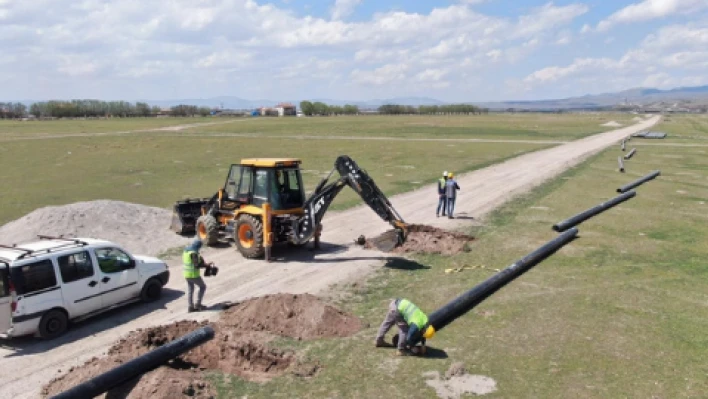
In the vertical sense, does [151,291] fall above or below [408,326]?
below

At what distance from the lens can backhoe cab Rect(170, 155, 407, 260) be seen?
58.4 feet

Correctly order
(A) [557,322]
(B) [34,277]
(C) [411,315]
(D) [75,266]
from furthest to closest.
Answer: (D) [75,266]
(A) [557,322]
(B) [34,277]
(C) [411,315]

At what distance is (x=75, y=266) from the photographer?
43.0 ft

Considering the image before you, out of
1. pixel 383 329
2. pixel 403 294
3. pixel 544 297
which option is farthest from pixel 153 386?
pixel 544 297

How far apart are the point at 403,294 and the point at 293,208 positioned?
5.69 meters

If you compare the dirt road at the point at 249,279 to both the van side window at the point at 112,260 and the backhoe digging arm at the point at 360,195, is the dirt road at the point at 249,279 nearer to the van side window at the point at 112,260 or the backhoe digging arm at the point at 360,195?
the backhoe digging arm at the point at 360,195

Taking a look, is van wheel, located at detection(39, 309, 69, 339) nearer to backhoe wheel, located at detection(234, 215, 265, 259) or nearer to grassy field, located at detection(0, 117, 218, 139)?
backhoe wheel, located at detection(234, 215, 265, 259)

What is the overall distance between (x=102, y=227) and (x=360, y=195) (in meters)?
10.4

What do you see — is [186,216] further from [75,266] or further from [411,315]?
[411,315]

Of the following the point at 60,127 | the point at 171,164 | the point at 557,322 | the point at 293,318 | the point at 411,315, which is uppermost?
the point at 60,127

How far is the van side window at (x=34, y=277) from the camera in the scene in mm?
11938

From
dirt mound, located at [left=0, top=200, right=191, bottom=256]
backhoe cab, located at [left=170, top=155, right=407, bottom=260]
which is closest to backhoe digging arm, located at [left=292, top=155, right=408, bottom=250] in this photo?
backhoe cab, located at [left=170, top=155, right=407, bottom=260]

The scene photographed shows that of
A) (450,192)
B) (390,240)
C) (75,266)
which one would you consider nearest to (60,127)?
(450,192)

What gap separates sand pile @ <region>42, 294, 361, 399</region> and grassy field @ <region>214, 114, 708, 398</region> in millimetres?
463
